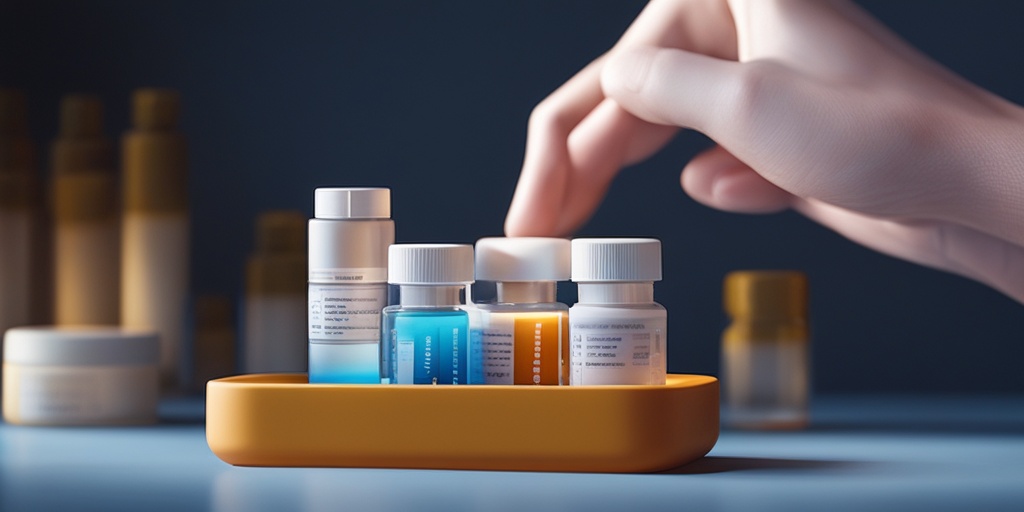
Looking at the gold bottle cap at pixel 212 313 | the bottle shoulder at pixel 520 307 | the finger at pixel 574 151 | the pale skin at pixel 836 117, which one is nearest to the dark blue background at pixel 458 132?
the gold bottle cap at pixel 212 313

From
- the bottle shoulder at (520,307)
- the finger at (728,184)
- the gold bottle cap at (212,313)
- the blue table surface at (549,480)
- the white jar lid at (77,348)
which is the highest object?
the finger at (728,184)

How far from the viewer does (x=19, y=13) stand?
1.42m

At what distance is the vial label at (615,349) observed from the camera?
704 millimetres

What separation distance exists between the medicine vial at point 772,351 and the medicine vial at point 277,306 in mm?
401

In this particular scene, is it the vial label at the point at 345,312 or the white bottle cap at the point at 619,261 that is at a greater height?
the white bottle cap at the point at 619,261

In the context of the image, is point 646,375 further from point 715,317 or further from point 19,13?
point 19,13

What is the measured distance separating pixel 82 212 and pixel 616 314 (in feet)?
2.36

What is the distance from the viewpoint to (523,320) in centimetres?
74

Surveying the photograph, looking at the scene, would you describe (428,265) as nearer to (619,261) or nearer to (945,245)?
(619,261)

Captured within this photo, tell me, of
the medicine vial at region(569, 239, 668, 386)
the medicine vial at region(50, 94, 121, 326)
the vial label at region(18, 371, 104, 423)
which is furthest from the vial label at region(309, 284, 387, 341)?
the medicine vial at region(50, 94, 121, 326)

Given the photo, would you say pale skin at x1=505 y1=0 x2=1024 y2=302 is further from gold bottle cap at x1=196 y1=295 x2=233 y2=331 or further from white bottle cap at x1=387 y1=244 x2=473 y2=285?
gold bottle cap at x1=196 y1=295 x2=233 y2=331

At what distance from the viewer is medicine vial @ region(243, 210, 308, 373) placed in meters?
1.20

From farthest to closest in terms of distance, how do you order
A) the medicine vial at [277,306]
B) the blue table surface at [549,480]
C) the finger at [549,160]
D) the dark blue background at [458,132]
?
the dark blue background at [458,132]
the medicine vial at [277,306]
the finger at [549,160]
the blue table surface at [549,480]

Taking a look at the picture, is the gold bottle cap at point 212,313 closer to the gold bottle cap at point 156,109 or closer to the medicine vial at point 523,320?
the gold bottle cap at point 156,109
